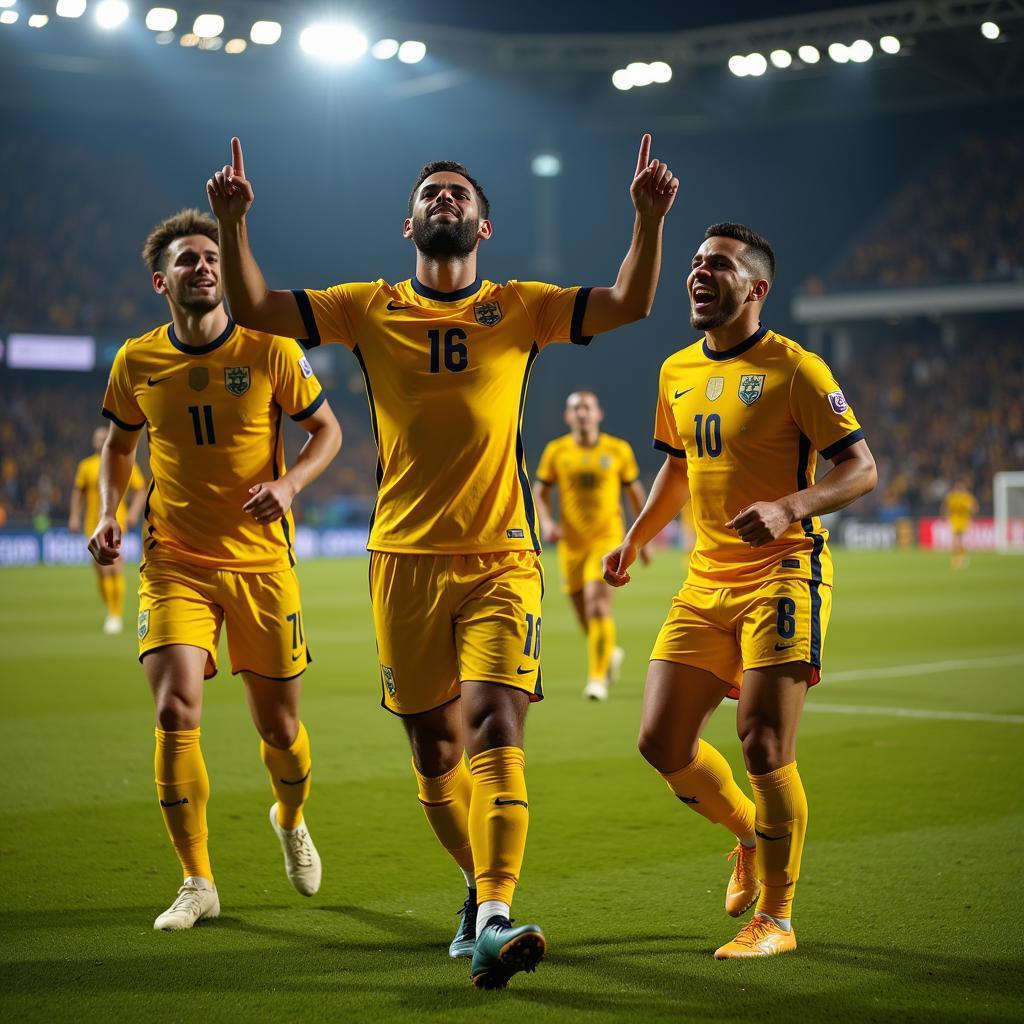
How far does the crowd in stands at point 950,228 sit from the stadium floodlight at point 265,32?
60.8 feet

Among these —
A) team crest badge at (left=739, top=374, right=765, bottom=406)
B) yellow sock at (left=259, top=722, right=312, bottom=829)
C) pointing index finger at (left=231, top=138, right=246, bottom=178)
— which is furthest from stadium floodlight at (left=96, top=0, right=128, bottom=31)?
team crest badge at (left=739, top=374, right=765, bottom=406)

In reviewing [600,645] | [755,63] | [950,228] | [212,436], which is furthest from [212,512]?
[950,228]

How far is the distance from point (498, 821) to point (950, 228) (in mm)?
43885

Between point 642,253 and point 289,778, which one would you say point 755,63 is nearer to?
point 289,778

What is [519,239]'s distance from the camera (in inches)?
1734

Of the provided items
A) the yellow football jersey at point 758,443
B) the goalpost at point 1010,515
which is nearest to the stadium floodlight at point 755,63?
the goalpost at point 1010,515

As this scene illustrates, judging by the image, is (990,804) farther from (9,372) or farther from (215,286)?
(9,372)

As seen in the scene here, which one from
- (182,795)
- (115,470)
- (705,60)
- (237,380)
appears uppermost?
(705,60)

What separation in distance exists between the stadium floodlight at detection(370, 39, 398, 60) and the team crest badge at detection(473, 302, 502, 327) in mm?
33737

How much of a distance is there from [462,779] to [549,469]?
7.67 metres

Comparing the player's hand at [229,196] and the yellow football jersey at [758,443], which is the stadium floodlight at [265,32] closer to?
the yellow football jersey at [758,443]

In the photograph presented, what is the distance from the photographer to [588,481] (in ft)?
39.2

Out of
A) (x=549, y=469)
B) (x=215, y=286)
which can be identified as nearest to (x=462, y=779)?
(x=215, y=286)

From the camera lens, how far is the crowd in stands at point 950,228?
1706 inches
